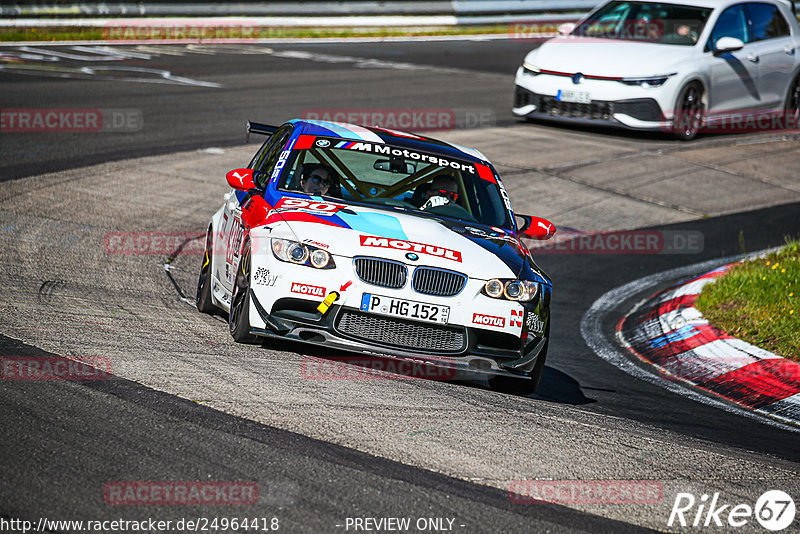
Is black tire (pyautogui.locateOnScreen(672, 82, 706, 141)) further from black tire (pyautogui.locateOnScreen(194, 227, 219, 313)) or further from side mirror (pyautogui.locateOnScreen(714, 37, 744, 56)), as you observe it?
black tire (pyautogui.locateOnScreen(194, 227, 219, 313))

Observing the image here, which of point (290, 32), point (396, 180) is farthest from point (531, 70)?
point (290, 32)

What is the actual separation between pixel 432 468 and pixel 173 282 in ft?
14.6

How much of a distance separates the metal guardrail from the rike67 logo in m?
19.9

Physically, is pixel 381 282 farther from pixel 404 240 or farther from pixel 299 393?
pixel 299 393

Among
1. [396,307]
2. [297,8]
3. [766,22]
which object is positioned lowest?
[396,307]

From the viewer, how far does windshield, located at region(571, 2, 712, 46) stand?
54.7 ft

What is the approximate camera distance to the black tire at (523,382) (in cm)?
669

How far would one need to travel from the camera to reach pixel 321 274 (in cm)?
634

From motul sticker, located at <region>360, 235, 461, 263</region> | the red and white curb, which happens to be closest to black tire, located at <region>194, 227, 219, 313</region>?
motul sticker, located at <region>360, 235, 461, 263</region>

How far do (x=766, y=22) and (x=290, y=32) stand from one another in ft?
41.1

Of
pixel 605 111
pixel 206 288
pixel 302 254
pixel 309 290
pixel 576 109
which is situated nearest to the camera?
pixel 309 290

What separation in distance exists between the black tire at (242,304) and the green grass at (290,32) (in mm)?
16217

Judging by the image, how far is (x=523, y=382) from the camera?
6.79 metres

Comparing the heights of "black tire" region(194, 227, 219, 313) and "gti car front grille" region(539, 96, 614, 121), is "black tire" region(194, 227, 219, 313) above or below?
below
